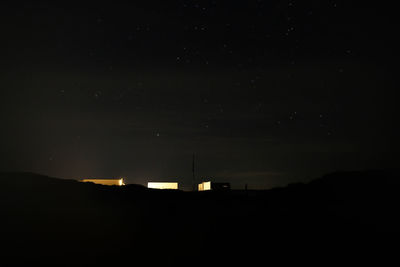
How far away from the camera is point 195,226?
577 inches

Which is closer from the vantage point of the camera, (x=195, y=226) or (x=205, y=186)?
(x=195, y=226)

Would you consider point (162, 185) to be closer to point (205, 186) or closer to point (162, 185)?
point (162, 185)

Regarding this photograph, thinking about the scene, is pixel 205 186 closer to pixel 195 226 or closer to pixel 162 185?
pixel 162 185

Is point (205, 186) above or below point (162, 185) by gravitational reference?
below

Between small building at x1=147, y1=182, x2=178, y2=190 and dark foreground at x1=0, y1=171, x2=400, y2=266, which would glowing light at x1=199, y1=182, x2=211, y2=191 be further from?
→ dark foreground at x1=0, y1=171, x2=400, y2=266

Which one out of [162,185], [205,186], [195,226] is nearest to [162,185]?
[162,185]

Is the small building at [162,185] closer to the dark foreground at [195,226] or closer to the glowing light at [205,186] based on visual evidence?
the glowing light at [205,186]

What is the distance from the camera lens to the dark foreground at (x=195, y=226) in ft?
40.2

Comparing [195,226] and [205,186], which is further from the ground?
[205,186]

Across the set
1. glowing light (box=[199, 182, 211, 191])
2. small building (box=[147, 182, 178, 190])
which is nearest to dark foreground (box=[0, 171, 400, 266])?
glowing light (box=[199, 182, 211, 191])

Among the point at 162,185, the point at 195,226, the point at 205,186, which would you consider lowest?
the point at 195,226

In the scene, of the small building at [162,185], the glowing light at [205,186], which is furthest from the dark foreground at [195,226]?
the small building at [162,185]

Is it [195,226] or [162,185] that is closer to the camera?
[195,226]

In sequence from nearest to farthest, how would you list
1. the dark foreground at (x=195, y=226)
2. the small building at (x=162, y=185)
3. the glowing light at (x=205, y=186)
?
the dark foreground at (x=195, y=226) → the glowing light at (x=205, y=186) → the small building at (x=162, y=185)
